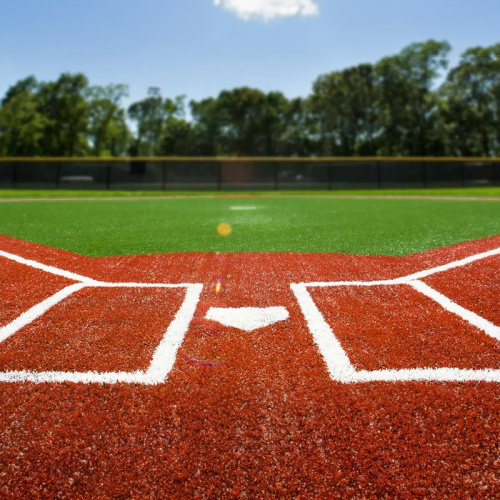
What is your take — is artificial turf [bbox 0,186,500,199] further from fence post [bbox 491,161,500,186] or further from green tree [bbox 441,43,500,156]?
green tree [bbox 441,43,500,156]

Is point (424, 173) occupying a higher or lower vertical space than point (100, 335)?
higher

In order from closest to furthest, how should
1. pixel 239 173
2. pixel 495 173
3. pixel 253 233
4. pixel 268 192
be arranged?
pixel 253 233 < pixel 268 192 < pixel 239 173 < pixel 495 173

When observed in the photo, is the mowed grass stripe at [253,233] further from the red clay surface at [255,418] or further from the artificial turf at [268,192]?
the artificial turf at [268,192]

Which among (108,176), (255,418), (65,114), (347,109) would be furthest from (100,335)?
(347,109)

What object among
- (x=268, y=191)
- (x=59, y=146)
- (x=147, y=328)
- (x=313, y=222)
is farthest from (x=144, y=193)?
(x=59, y=146)

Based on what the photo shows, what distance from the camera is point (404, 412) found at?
75.8 inches

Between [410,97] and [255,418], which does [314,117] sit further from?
[255,418]

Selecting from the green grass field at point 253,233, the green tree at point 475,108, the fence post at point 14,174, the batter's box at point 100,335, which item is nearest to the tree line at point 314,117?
the green tree at point 475,108

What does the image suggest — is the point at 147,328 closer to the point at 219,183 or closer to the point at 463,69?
the point at 219,183

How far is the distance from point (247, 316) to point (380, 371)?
109cm

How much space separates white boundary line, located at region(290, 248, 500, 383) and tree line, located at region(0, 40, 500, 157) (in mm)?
50086

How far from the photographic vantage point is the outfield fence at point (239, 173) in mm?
24203

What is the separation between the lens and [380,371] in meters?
2.29

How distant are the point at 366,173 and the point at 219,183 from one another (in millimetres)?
8743
